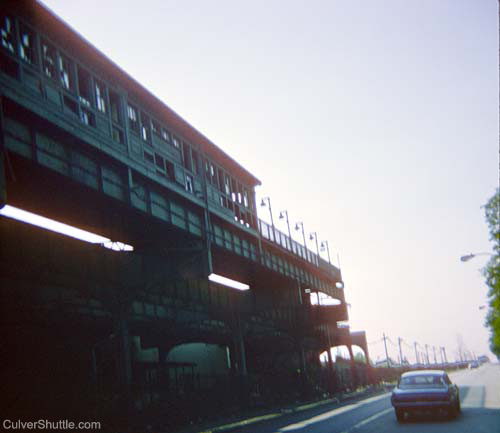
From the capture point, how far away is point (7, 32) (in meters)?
19.5

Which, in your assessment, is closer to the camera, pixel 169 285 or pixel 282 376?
pixel 169 285

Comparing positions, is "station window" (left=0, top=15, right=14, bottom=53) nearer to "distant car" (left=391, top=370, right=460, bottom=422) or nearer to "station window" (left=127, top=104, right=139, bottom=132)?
"station window" (left=127, top=104, right=139, bottom=132)

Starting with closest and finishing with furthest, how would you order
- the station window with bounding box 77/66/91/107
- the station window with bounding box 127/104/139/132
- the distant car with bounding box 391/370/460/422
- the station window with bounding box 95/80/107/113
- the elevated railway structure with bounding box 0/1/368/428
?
the distant car with bounding box 391/370/460/422 → the elevated railway structure with bounding box 0/1/368/428 → the station window with bounding box 77/66/91/107 → the station window with bounding box 95/80/107/113 → the station window with bounding box 127/104/139/132

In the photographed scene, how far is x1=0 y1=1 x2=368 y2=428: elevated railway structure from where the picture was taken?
2002 cm

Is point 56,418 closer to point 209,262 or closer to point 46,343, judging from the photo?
point 46,343

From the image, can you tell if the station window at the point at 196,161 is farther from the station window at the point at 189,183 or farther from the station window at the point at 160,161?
the station window at the point at 160,161

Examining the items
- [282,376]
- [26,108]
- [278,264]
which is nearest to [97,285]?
[26,108]

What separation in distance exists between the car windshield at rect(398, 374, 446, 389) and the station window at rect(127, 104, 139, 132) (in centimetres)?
1526

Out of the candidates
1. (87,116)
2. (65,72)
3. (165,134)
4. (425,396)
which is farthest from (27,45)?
(425,396)

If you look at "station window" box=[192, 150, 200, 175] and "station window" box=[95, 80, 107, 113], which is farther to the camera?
"station window" box=[192, 150, 200, 175]

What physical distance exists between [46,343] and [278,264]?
19.8 meters

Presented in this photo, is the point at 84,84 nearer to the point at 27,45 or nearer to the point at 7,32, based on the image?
the point at 27,45

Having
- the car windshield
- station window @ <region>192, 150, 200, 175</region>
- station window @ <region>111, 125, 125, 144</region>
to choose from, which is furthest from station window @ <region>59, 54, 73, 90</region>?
the car windshield

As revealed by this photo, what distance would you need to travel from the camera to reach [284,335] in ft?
170
